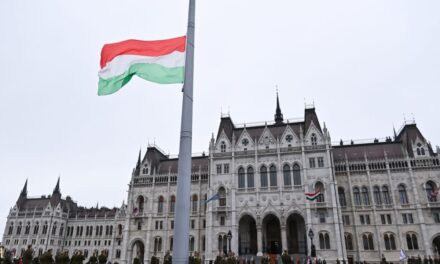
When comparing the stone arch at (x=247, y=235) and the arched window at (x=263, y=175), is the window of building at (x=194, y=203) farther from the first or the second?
the arched window at (x=263, y=175)

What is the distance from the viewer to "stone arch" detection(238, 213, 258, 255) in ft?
165

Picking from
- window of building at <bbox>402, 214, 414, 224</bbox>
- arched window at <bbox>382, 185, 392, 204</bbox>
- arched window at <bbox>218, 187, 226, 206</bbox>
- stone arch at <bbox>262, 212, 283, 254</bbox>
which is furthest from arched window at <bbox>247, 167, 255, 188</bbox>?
window of building at <bbox>402, 214, 414, 224</bbox>

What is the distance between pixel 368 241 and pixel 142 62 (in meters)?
50.3

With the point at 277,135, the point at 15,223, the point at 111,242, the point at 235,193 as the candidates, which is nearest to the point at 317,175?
the point at 277,135

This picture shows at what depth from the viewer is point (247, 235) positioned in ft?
169

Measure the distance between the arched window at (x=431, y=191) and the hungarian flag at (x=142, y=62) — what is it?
5153cm

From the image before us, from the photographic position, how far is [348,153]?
2248 inches

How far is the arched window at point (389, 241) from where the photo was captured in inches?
1878

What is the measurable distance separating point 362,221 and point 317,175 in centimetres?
1077

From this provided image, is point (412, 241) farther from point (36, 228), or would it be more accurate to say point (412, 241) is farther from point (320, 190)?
point (36, 228)

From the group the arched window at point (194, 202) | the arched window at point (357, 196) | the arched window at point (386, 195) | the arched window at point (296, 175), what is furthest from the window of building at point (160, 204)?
the arched window at point (386, 195)

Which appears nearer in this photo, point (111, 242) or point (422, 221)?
point (422, 221)

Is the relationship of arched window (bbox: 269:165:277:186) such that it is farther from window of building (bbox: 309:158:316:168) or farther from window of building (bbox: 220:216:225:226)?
window of building (bbox: 220:216:225:226)

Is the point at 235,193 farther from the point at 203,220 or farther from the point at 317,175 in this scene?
the point at 317,175
